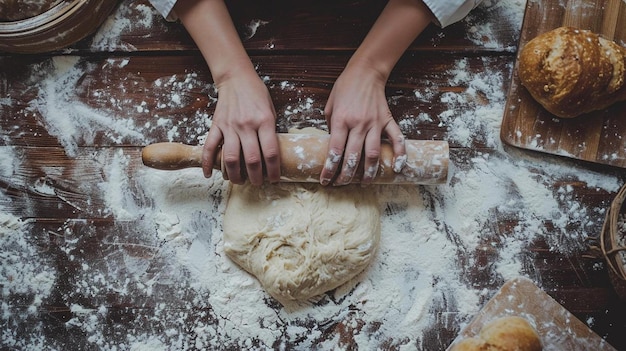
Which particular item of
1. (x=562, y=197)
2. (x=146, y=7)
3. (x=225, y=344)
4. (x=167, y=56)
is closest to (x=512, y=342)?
(x=562, y=197)

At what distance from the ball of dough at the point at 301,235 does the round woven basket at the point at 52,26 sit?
635mm

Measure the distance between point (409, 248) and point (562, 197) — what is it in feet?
1.48

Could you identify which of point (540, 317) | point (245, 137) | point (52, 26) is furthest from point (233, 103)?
point (540, 317)

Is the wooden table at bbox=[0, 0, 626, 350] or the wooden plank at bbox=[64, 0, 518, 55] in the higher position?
the wooden plank at bbox=[64, 0, 518, 55]

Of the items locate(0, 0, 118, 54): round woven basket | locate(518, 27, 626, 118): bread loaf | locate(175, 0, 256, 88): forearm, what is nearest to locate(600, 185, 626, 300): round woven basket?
locate(518, 27, 626, 118): bread loaf

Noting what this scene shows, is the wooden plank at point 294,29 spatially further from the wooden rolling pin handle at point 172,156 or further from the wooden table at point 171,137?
the wooden rolling pin handle at point 172,156

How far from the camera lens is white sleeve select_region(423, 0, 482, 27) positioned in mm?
1289

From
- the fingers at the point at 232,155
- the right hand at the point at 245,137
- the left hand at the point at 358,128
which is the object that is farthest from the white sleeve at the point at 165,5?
the left hand at the point at 358,128

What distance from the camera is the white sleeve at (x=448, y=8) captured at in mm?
1289

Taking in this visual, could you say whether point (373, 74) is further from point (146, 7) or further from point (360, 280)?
point (146, 7)

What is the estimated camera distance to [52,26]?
138 cm

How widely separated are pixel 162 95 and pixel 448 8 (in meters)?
0.81

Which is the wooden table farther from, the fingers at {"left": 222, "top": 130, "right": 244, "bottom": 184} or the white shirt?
the fingers at {"left": 222, "top": 130, "right": 244, "bottom": 184}

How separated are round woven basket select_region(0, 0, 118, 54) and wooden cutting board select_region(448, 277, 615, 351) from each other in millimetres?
1320
